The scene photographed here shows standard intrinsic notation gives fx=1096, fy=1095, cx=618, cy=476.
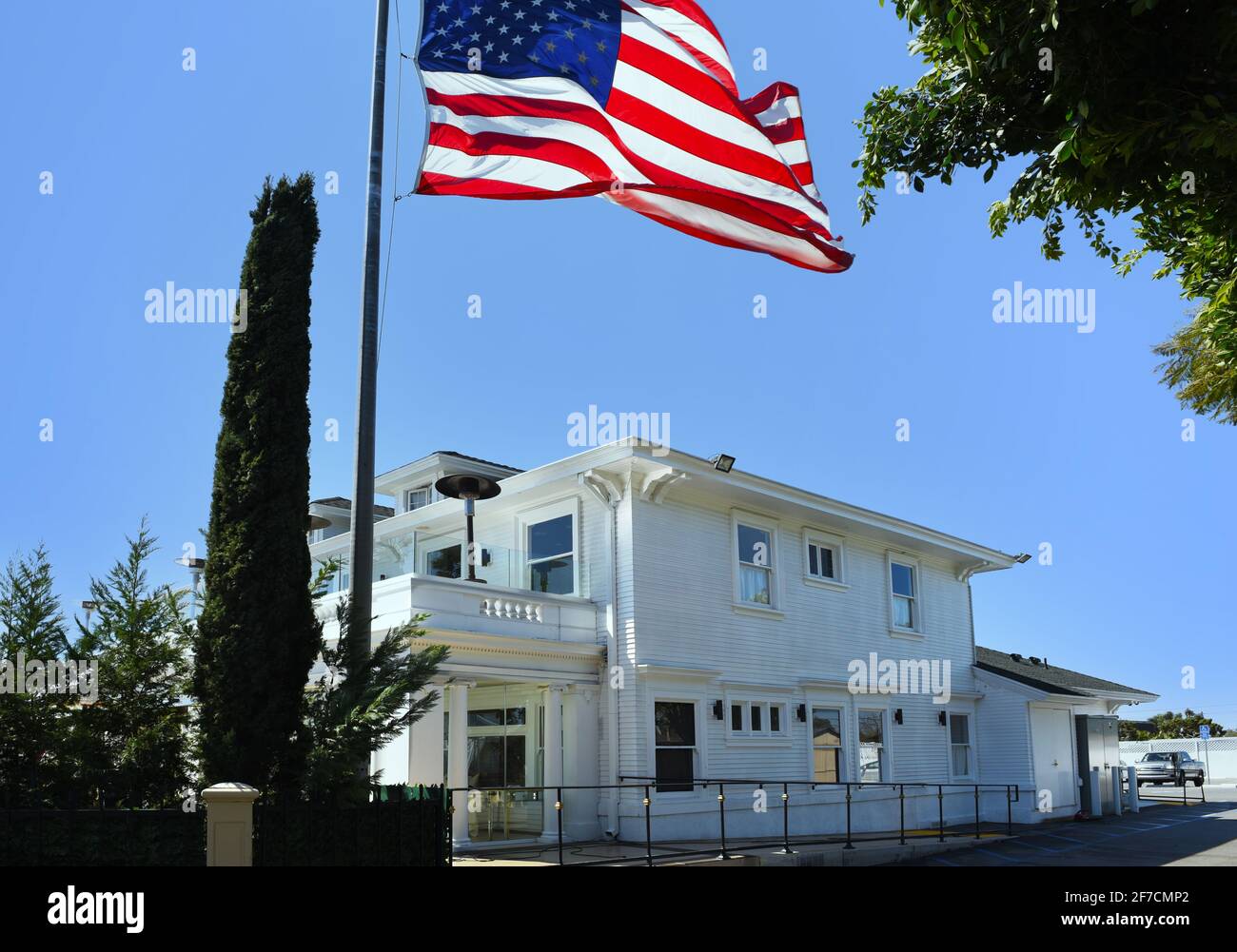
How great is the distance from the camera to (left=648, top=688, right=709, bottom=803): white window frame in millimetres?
17711

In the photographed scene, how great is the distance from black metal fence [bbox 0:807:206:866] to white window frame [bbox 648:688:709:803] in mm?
9594

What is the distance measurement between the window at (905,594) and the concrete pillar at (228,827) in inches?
720

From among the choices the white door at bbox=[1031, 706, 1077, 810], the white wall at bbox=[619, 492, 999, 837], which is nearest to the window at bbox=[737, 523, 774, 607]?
the white wall at bbox=[619, 492, 999, 837]

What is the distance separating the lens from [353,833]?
9.42 metres

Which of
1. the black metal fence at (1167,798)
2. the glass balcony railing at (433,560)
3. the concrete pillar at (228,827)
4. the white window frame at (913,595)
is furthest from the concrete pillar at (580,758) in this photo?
the black metal fence at (1167,798)

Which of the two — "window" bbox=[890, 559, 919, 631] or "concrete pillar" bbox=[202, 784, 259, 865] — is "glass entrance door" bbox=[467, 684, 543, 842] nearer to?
"concrete pillar" bbox=[202, 784, 259, 865]

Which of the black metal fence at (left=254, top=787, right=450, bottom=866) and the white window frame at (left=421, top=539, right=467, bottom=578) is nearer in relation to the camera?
the black metal fence at (left=254, top=787, right=450, bottom=866)

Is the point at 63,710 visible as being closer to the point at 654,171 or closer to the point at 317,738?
the point at 317,738

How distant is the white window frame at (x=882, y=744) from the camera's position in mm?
22047

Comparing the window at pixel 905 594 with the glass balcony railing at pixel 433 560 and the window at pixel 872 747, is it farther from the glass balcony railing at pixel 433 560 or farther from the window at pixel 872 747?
the glass balcony railing at pixel 433 560

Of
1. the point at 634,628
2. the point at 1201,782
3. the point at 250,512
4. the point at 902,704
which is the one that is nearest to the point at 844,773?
the point at 902,704

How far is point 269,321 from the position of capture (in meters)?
10.6

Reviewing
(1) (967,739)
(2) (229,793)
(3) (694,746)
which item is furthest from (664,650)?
(2) (229,793)
